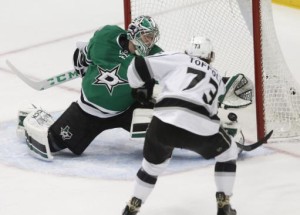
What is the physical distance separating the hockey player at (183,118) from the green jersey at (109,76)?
69 centimetres

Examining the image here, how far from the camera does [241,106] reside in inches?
196

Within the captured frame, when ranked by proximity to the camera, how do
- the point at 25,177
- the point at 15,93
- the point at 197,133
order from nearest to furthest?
the point at 197,133, the point at 25,177, the point at 15,93

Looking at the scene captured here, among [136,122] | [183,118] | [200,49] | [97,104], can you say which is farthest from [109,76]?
[183,118]

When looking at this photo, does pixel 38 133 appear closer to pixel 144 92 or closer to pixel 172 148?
pixel 144 92

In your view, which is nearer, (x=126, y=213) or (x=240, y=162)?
(x=126, y=213)

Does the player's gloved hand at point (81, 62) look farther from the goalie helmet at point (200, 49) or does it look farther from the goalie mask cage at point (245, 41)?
the goalie helmet at point (200, 49)

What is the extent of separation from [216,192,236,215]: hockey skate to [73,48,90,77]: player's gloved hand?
1.13 meters

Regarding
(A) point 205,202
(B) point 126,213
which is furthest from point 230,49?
(B) point 126,213

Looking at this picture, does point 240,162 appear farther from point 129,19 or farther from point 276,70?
point 129,19

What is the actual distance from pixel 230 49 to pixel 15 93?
1.29 metres

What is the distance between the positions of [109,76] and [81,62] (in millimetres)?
Result: 233

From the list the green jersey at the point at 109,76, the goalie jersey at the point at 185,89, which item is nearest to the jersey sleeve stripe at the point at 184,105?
the goalie jersey at the point at 185,89

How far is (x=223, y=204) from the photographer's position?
4.16 metres

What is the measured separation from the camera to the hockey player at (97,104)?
4.84 meters
